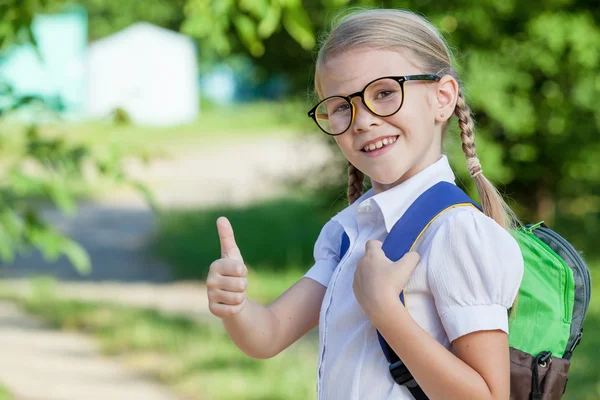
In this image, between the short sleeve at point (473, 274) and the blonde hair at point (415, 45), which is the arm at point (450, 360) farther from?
the blonde hair at point (415, 45)

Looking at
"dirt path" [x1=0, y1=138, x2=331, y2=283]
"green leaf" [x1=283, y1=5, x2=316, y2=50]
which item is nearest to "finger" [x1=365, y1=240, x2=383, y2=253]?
"green leaf" [x1=283, y1=5, x2=316, y2=50]

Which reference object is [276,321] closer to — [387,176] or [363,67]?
[387,176]

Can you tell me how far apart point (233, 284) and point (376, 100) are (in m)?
0.41

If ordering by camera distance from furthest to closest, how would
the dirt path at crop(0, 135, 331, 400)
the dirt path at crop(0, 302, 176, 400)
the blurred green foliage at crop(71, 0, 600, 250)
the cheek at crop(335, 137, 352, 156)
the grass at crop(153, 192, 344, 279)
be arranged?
the grass at crop(153, 192, 344, 279), the blurred green foliage at crop(71, 0, 600, 250), the dirt path at crop(0, 135, 331, 400), the dirt path at crop(0, 302, 176, 400), the cheek at crop(335, 137, 352, 156)

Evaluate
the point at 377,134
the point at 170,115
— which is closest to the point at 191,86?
the point at 170,115

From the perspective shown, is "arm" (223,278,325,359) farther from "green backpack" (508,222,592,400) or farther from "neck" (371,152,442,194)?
"green backpack" (508,222,592,400)

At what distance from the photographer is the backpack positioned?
157 cm

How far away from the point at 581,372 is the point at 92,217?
345 inches

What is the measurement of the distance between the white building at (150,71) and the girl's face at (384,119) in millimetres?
26736

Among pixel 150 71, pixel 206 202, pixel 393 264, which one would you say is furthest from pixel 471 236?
pixel 150 71

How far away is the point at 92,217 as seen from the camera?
42.0 feet

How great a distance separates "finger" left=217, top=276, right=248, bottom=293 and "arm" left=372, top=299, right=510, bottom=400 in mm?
242

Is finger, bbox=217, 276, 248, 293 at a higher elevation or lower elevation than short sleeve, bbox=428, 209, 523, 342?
higher

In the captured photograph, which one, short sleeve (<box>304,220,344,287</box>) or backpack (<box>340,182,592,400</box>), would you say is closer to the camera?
backpack (<box>340,182,592,400</box>)
